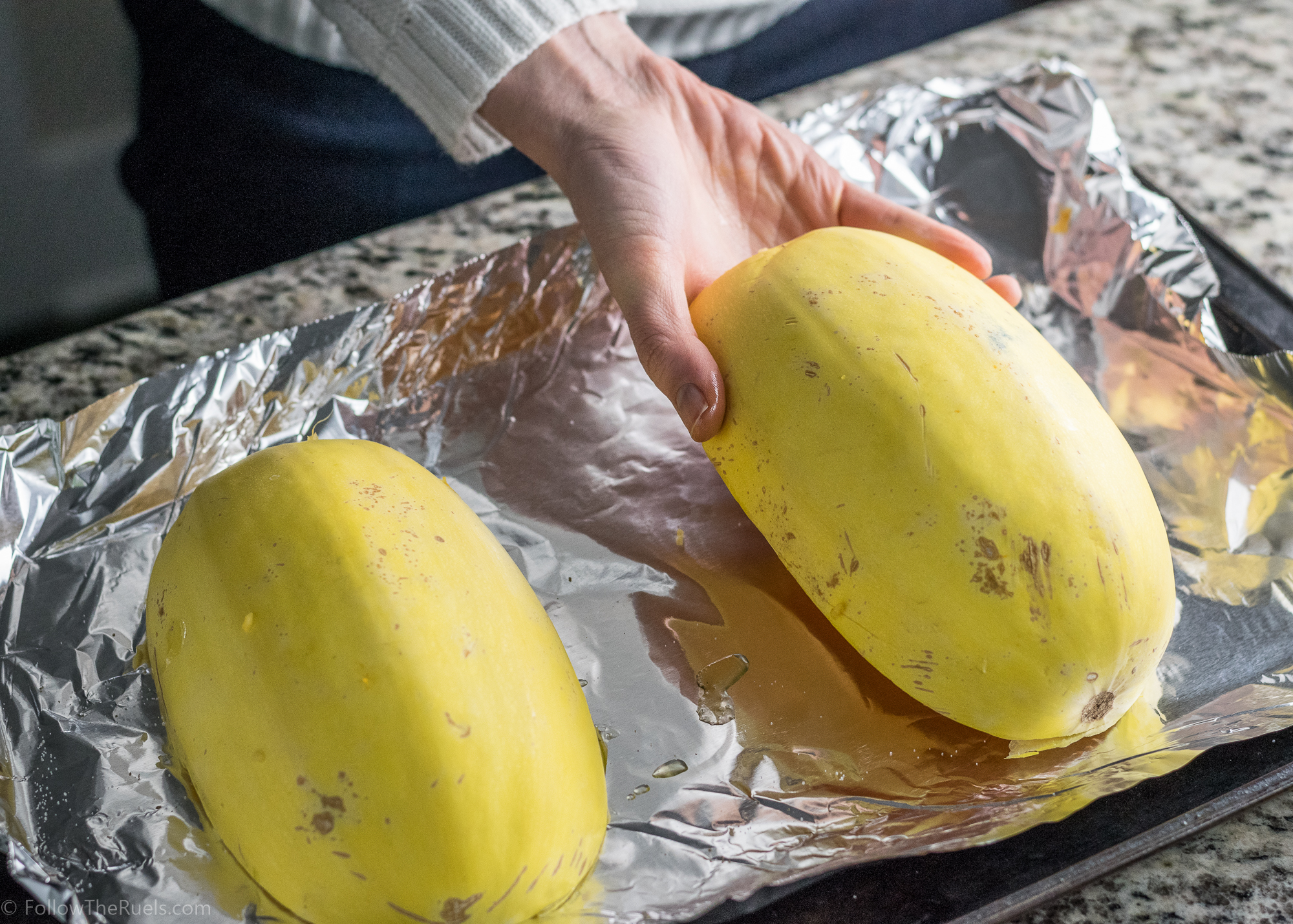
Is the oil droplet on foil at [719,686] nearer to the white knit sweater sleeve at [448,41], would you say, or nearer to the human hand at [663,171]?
the human hand at [663,171]

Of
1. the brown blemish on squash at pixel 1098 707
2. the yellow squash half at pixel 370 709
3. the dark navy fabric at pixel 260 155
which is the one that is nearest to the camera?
the yellow squash half at pixel 370 709

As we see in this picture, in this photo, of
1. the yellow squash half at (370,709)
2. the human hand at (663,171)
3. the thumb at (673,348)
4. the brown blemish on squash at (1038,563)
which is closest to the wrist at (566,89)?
the human hand at (663,171)

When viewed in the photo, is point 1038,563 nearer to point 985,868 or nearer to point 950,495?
point 950,495

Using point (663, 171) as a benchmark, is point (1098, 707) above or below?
below

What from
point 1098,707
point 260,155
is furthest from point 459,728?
point 260,155

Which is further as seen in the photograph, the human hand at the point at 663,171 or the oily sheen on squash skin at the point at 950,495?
the human hand at the point at 663,171

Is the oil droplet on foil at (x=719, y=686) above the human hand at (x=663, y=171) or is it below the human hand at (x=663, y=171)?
below
